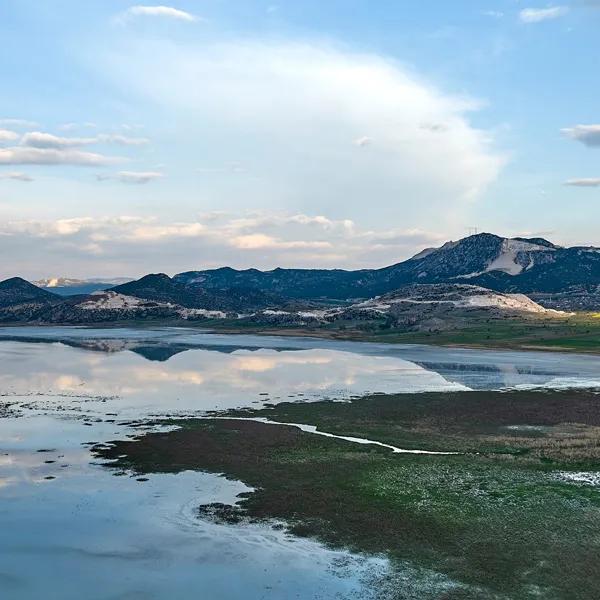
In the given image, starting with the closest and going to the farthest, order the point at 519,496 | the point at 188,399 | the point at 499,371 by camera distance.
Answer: the point at 519,496, the point at 188,399, the point at 499,371

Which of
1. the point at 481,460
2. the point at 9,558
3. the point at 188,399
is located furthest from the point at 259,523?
the point at 188,399

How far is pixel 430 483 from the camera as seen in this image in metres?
51.5

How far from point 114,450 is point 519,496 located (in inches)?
1377

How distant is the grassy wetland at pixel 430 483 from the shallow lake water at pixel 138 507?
2378 mm

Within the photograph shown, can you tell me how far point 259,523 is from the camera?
4306 cm

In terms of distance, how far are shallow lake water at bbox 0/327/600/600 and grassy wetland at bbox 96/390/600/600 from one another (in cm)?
238

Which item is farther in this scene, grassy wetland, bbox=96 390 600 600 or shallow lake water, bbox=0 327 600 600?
grassy wetland, bbox=96 390 600 600

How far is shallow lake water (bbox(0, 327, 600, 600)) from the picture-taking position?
34844 millimetres

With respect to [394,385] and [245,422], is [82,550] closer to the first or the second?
[245,422]

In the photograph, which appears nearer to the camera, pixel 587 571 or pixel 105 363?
pixel 587 571

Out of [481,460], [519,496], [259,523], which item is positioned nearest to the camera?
[259,523]

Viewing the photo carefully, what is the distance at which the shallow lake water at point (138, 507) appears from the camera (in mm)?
34844

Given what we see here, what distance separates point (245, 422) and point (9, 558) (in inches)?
1577

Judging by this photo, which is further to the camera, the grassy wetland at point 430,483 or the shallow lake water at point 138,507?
the grassy wetland at point 430,483
